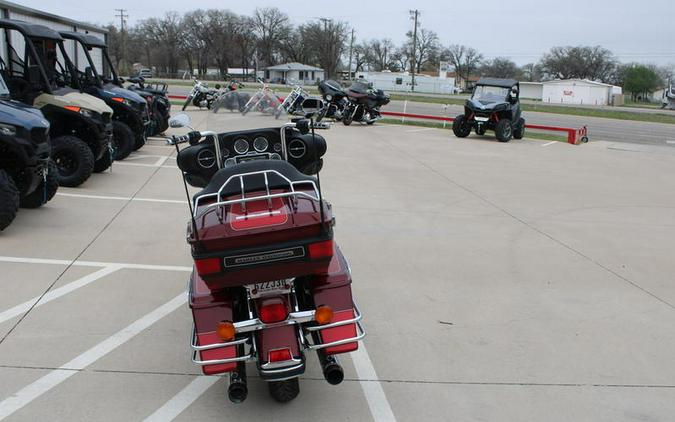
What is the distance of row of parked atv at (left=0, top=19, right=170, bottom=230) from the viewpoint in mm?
6988

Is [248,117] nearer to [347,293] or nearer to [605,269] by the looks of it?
[347,293]

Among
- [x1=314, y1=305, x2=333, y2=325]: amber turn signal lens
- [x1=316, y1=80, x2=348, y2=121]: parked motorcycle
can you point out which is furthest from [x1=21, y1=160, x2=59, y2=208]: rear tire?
[x1=316, y1=80, x2=348, y2=121]: parked motorcycle

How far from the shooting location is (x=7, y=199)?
658 cm

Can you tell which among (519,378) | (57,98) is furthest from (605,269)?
(57,98)

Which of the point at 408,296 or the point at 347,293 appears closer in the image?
the point at 347,293

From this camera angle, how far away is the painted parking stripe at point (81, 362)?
11.9ft

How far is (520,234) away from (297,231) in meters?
5.27

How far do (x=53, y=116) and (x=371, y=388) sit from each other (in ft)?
25.4

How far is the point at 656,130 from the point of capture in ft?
95.9

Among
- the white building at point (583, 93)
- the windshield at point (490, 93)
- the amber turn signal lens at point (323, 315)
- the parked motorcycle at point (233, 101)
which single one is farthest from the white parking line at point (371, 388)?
the white building at point (583, 93)

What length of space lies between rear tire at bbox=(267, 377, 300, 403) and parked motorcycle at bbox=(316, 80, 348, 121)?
64.4ft

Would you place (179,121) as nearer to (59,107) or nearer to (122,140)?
(59,107)

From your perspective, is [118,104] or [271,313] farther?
[118,104]

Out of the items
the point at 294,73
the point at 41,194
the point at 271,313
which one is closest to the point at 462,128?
the point at 41,194
